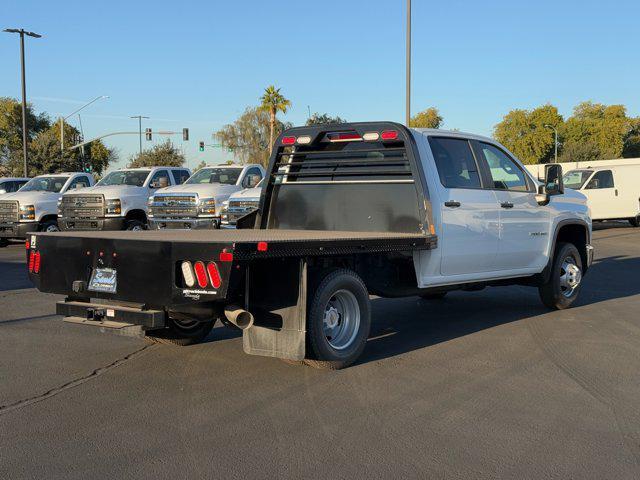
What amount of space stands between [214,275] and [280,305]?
2.64 ft

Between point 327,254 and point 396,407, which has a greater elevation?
point 327,254

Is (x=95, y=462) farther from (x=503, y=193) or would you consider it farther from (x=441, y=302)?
(x=441, y=302)

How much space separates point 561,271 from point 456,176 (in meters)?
2.49

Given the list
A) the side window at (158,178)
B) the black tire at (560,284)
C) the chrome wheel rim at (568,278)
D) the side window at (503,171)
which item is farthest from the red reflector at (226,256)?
the side window at (158,178)

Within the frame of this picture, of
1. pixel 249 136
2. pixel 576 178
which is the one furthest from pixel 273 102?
pixel 576 178

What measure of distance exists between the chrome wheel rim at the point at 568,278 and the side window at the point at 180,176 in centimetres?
1297

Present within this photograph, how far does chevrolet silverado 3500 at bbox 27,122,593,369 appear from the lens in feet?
18.7

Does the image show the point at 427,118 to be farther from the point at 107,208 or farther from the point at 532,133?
the point at 107,208

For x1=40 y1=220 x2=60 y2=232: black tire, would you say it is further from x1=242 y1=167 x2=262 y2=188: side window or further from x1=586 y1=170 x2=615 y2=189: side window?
x1=586 y1=170 x2=615 y2=189: side window

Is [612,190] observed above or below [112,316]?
above

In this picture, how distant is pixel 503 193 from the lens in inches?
333

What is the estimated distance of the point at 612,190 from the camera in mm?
25891

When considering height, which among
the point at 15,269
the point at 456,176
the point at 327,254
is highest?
the point at 456,176

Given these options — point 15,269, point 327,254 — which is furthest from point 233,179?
point 327,254
